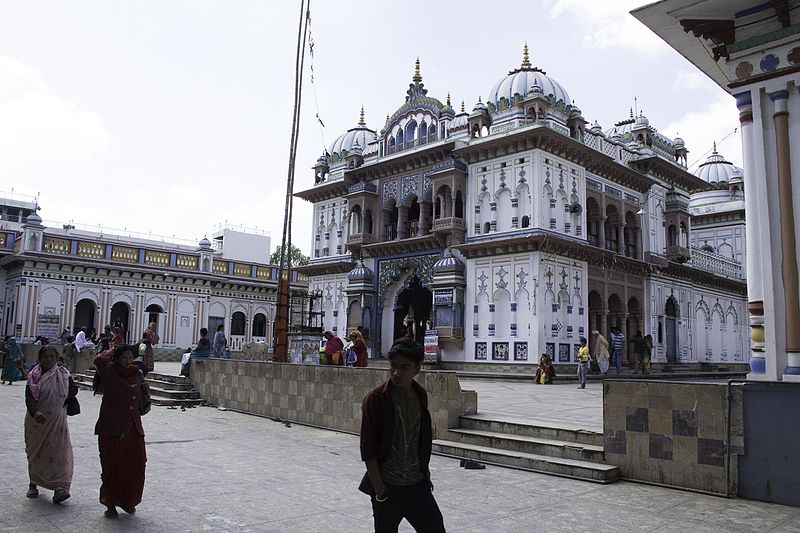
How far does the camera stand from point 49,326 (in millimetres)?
31516

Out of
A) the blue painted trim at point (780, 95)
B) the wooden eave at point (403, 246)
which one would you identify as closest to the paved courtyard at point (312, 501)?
the blue painted trim at point (780, 95)

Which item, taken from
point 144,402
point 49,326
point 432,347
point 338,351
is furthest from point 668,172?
point 49,326

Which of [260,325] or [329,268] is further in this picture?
[260,325]

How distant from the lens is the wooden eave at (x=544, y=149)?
2178 centimetres

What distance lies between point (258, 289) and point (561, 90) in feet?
74.8

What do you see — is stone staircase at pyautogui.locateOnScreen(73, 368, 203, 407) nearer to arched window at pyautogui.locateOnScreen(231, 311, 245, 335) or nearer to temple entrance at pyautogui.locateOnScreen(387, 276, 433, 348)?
temple entrance at pyautogui.locateOnScreen(387, 276, 433, 348)

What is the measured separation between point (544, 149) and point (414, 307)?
8228 millimetres

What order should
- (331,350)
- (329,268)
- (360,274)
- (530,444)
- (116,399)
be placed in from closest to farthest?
(116,399)
(530,444)
(331,350)
(360,274)
(329,268)

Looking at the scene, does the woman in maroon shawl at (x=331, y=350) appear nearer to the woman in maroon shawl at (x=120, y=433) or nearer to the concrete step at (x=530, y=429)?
the concrete step at (x=530, y=429)

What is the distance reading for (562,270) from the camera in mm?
A: 22266

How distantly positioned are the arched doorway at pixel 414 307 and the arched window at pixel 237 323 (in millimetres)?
15661

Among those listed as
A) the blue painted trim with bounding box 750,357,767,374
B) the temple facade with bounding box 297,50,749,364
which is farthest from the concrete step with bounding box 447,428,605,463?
the temple facade with bounding box 297,50,749,364

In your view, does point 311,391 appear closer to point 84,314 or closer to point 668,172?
point 668,172

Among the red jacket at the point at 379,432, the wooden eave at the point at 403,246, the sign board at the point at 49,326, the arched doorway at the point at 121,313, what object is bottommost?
the red jacket at the point at 379,432
